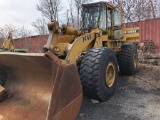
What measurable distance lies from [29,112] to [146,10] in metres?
16.2

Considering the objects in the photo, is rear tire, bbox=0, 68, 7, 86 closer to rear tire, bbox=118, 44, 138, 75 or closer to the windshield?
the windshield

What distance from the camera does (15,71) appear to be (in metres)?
4.04

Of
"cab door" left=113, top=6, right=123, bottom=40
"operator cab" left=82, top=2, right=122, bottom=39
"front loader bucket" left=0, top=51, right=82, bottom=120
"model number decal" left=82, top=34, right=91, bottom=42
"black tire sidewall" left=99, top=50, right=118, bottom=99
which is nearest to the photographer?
"front loader bucket" left=0, top=51, right=82, bottom=120

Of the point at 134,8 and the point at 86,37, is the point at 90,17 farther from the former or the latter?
the point at 134,8

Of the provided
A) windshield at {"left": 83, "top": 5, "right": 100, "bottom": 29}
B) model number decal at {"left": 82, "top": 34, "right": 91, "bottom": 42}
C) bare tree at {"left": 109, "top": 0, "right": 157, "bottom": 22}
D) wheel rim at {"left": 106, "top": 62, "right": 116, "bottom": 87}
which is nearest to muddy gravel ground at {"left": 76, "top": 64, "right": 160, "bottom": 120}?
wheel rim at {"left": 106, "top": 62, "right": 116, "bottom": 87}

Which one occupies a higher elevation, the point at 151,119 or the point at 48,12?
the point at 48,12

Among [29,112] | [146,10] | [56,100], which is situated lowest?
[29,112]

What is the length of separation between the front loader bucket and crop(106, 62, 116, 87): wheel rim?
173cm

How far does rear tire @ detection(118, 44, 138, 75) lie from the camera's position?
23.0 feet


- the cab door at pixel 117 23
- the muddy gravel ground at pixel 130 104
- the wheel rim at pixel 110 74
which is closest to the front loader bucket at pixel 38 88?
the muddy gravel ground at pixel 130 104

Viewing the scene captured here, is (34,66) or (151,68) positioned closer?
(34,66)

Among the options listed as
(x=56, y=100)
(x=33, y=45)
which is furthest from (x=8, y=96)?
(x=33, y=45)

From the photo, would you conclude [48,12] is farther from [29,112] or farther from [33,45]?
[29,112]

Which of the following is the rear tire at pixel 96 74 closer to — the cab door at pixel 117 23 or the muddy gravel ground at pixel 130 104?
the muddy gravel ground at pixel 130 104
